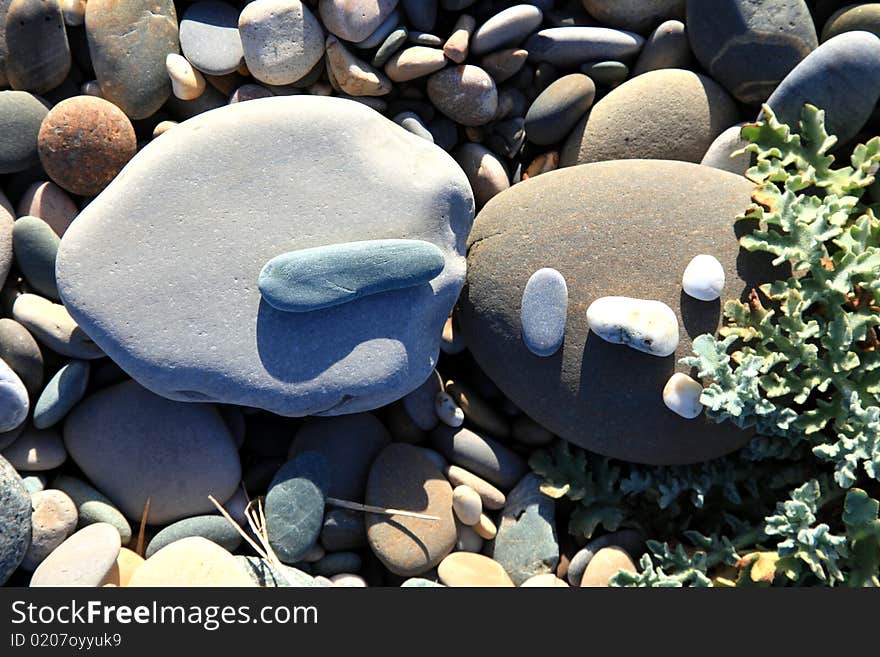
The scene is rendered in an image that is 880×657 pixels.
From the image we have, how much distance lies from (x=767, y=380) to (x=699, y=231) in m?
0.68

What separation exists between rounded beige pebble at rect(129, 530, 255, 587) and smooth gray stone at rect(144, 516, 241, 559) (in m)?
0.09

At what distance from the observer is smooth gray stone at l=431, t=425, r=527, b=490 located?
3.70 metres

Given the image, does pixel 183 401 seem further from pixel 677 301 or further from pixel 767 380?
pixel 767 380

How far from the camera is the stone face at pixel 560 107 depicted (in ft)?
12.5

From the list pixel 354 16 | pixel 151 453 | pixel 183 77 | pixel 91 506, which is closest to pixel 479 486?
pixel 151 453

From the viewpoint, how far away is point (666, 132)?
375 centimetres

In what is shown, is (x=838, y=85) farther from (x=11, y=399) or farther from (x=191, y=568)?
(x=11, y=399)

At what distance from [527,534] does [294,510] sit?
1031 mm

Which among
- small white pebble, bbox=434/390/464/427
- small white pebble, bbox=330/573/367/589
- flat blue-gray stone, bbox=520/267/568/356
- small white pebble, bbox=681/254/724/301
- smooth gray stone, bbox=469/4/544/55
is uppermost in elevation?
smooth gray stone, bbox=469/4/544/55

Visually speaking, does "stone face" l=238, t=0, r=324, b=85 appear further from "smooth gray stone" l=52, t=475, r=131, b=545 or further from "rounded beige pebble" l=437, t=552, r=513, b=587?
"rounded beige pebble" l=437, t=552, r=513, b=587

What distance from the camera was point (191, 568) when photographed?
325 cm

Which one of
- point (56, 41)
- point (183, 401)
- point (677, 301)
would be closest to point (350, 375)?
point (183, 401)

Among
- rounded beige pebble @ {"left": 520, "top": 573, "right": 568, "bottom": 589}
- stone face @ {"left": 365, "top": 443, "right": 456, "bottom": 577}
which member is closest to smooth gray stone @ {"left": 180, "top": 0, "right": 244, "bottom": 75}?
stone face @ {"left": 365, "top": 443, "right": 456, "bottom": 577}

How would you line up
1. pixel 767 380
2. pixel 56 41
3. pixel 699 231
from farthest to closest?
pixel 56 41 < pixel 699 231 < pixel 767 380
